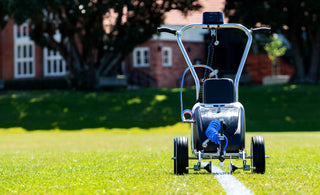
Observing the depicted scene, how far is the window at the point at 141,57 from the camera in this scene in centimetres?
4441

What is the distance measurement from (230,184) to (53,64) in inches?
1669

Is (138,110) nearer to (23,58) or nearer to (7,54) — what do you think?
(23,58)

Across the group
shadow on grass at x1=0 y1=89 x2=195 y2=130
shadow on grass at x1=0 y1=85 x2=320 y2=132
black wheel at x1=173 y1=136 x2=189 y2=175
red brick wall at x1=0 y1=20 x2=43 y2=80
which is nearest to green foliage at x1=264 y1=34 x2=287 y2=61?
shadow on grass at x1=0 y1=85 x2=320 y2=132

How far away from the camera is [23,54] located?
4891 centimetres

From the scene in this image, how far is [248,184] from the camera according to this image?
5.88 m

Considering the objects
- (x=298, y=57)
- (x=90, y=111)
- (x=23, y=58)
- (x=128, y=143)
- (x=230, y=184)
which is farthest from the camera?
(x=23, y=58)

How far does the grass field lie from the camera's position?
6.11 meters

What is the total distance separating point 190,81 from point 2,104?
2066cm

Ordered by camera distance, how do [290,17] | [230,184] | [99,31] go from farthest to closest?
[290,17], [99,31], [230,184]

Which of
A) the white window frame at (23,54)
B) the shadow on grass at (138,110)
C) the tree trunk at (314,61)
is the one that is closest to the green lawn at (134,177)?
the shadow on grass at (138,110)

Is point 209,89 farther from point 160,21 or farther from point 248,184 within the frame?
point 160,21

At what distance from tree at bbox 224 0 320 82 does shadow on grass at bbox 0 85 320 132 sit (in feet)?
12.2

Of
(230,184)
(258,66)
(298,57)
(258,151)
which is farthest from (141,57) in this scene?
(230,184)

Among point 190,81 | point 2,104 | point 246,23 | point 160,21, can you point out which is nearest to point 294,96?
point 246,23
